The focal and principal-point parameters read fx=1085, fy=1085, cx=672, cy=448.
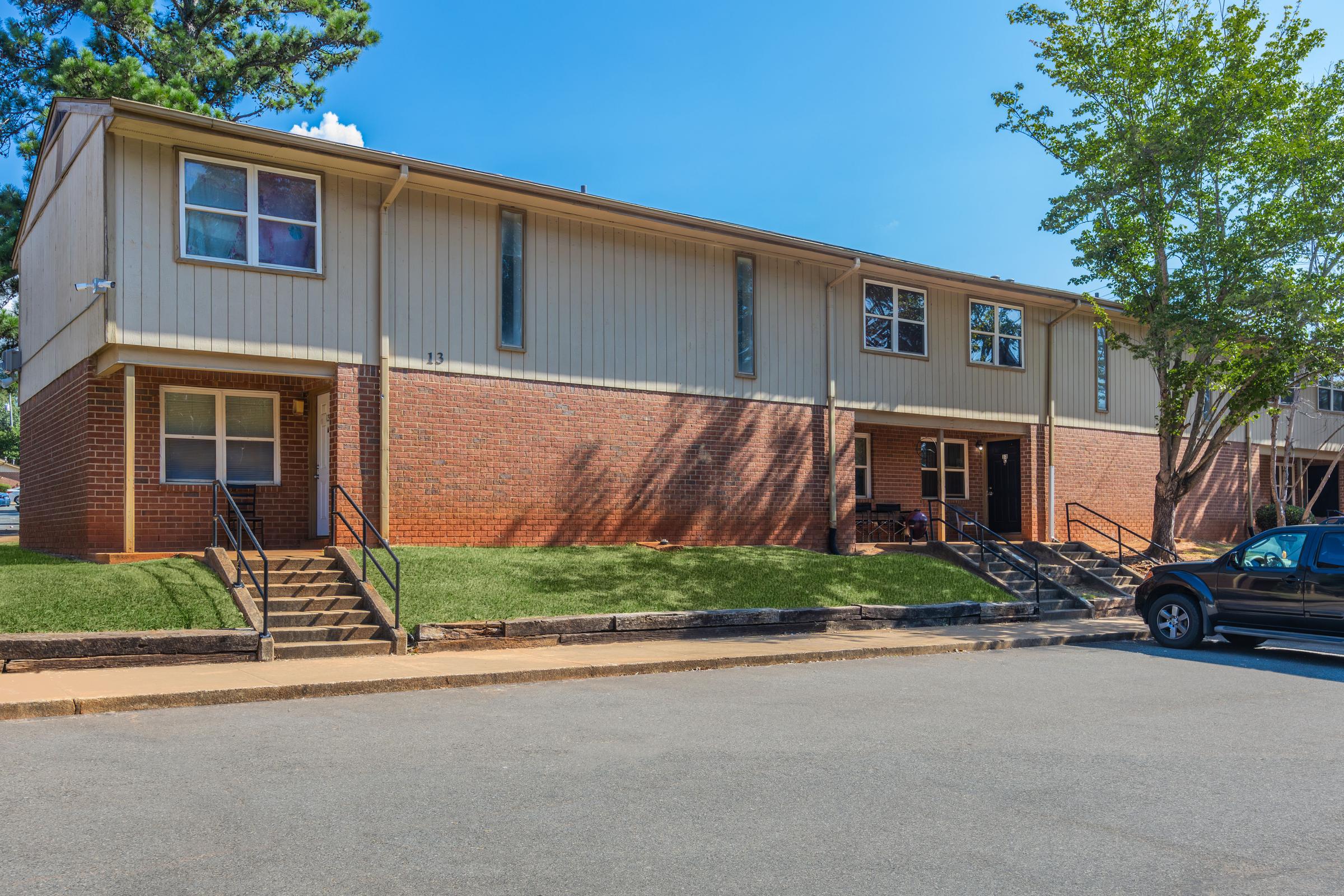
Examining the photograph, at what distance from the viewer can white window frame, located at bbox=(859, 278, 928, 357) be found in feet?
67.1

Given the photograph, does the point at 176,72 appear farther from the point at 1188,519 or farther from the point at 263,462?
the point at 1188,519

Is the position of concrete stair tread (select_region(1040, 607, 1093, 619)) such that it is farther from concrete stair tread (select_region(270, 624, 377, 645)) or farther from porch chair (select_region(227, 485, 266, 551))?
porch chair (select_region(227, 485, 266, 551))

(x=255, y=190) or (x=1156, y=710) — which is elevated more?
(x=255, y=190)

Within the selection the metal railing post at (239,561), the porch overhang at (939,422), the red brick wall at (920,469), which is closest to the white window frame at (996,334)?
the porch overhang at (939,422)

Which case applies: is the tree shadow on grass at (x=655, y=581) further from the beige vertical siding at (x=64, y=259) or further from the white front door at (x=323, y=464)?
the beige vertical siding at (x=64, y=259)

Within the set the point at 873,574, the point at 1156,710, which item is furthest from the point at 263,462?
the point at 1156,710

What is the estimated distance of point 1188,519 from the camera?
26.0 meters

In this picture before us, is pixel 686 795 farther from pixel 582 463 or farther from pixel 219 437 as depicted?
pixel 219 437

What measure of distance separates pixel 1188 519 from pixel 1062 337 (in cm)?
624

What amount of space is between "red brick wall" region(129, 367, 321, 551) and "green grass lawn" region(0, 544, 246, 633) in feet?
5.26

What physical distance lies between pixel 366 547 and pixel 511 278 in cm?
480

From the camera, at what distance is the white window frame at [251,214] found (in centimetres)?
1382

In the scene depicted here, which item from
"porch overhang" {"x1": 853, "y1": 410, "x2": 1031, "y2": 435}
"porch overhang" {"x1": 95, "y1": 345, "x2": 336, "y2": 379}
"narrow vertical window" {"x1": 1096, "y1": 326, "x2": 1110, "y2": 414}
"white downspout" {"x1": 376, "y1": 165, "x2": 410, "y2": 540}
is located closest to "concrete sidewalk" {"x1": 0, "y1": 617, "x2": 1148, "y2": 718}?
"white downspout" {"x1": 376, "y1": 165, "x2": 410, "y2": 540}

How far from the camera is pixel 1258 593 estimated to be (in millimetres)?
12477
